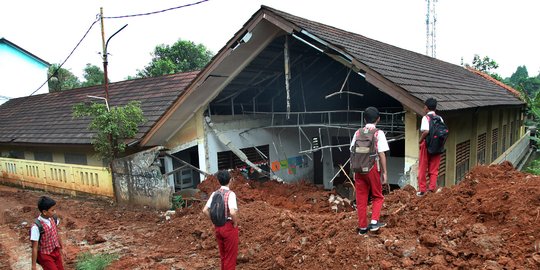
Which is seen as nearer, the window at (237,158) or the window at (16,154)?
the window at (237,158)

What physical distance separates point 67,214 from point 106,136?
7.97 feet

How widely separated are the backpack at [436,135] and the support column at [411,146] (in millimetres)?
1680

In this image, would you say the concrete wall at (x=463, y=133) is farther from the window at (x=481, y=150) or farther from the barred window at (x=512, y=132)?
the barred window at (x=512, y=132)

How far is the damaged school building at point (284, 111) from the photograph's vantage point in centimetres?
813

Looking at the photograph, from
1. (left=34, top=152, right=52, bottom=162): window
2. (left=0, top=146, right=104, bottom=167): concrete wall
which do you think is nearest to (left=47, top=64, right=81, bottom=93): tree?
(left=0, top=146, right=104, bottom=167): concrete wall

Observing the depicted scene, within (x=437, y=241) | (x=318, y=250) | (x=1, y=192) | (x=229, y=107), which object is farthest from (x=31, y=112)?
(x=437, y=241)

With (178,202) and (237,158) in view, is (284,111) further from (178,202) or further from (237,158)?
(178,202)

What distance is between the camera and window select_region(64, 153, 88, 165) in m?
12.7

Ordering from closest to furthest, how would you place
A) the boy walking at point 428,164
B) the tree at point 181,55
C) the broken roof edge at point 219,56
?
the boy walking at point 428,164
the broken roof edge at point 219,56
the tree at point 181,55

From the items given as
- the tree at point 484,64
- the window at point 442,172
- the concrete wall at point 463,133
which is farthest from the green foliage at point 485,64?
the window at point 442,172

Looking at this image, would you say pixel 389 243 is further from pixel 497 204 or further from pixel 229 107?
pixel 229 107

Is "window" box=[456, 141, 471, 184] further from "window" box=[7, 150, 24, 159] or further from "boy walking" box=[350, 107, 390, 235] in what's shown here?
"window" box=[7, 150, 24, 159]

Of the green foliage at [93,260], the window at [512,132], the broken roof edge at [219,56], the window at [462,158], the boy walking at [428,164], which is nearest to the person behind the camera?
the green foliage at [93,260]

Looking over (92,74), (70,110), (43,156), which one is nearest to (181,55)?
(92,74)
